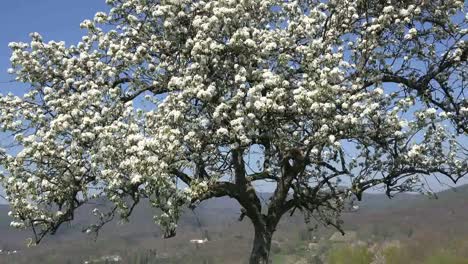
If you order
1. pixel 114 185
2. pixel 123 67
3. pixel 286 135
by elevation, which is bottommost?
pixel 114 185

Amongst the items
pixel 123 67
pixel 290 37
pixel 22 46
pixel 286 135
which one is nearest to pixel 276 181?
pixel 286 135

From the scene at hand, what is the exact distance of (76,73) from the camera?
19.7m

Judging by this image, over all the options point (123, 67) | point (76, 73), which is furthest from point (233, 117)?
point (76, 73)

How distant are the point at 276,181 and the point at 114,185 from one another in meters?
6.70

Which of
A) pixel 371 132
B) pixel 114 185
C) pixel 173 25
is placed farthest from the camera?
pixel 173 25

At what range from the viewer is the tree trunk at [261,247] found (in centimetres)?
2044

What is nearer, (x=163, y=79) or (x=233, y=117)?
(x=233, y=117)

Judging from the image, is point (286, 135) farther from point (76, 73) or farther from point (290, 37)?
point (76, 73)

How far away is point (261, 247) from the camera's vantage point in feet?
67.2

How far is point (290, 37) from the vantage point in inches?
728

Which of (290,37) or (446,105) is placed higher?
(290,37)

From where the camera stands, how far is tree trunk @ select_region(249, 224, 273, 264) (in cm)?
2044

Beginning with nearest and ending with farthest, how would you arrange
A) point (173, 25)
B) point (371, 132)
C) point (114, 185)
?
point (114, 185), point (371, 132), point (173, 25)

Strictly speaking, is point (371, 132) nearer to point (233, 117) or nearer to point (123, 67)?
point (233, 117)
